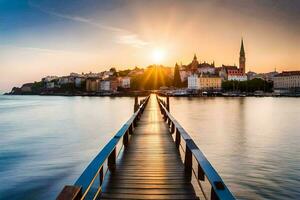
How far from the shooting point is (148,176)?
8.23 meters

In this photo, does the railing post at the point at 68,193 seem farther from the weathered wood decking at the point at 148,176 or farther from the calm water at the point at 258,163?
the calm water at the point at 258,163

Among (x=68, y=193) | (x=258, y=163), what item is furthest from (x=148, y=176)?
(x=258, y=163)

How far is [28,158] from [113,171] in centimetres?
1400

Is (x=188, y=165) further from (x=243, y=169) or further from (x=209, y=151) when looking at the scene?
(x=209, y=151)

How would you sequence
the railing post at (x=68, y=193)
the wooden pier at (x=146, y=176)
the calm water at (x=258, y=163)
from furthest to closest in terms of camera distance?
the calm water at (x=258, y=163)
the wooden pier at (x=146, y=176)
the railing post at (x=68, y=193)

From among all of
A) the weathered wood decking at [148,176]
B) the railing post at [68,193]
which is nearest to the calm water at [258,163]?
the weathered wood decking at [148,176]

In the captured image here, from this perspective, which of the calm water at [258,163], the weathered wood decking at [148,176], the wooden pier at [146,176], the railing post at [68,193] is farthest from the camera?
the calm water at [258,163]


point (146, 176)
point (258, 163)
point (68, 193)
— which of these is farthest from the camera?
point (258, 163)

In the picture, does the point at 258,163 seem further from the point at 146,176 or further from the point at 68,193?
the point at 68,193

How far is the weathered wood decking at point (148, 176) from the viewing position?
6754 mm

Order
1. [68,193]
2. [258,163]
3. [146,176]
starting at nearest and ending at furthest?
1. [68,193]
2. [146,176]
3. [258,163]

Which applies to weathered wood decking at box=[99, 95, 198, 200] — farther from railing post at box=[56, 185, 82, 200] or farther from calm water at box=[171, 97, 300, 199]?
calm water at box=[171, 97, 300, 199]

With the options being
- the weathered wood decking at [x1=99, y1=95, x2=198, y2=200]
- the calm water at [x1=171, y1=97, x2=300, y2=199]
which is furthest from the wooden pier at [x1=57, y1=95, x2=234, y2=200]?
the calm water at [x1=171, y1=97, x2=300, y2=199]

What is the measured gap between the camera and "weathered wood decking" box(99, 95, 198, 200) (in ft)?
22.2
